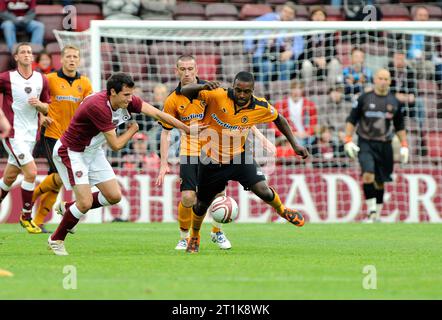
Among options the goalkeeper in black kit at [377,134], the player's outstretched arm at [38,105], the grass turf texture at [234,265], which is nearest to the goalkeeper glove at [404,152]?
the goalkeeper in black kit at [377,134]

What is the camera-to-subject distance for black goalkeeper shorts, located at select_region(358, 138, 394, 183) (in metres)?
17.8

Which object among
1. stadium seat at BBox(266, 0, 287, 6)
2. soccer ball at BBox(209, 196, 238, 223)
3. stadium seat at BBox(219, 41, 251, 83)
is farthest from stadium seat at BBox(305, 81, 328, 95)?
soccer ball at BBox(209, 196, 238, 223)

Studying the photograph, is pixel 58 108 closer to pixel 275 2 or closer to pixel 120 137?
pixel 120 137

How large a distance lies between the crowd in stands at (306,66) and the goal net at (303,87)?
0.03m

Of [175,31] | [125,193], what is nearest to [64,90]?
[125,193]

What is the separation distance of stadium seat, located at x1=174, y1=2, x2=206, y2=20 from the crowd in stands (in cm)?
70

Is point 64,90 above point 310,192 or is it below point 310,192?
above

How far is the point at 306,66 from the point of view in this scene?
770 inches

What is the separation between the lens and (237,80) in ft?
35.6

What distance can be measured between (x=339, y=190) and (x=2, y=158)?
18.9 feet

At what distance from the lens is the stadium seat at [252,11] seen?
21.9 m

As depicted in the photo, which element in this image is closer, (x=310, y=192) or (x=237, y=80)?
(x=237, y=80)
